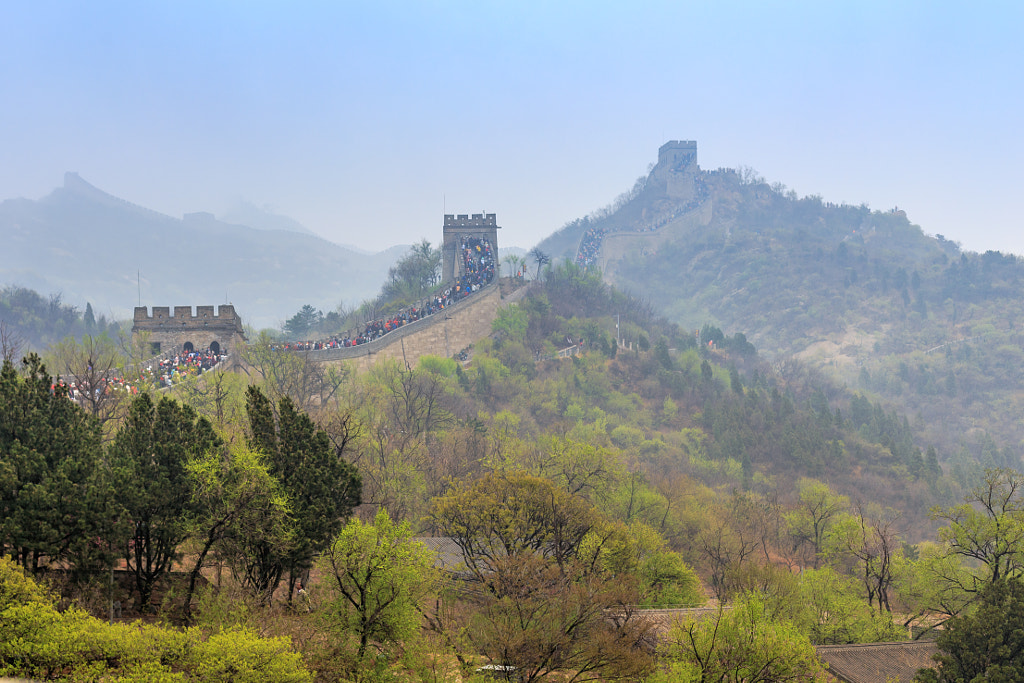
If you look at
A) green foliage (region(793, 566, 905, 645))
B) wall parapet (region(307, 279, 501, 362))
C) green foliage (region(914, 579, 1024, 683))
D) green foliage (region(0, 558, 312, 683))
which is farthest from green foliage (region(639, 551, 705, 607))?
wall parapet (region(307, 279, 501, 362))

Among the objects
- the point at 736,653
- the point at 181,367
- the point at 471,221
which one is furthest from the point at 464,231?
the point at 736,653

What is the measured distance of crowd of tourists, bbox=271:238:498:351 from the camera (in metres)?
65.1

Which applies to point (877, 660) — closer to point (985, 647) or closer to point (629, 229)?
point (985, 647)

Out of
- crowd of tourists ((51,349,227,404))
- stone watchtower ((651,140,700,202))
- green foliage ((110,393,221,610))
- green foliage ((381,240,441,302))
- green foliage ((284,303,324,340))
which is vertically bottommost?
green foliage ((110,393,221,610))

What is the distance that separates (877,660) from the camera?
33.9 metres

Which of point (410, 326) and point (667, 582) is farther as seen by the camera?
point (410, 326)

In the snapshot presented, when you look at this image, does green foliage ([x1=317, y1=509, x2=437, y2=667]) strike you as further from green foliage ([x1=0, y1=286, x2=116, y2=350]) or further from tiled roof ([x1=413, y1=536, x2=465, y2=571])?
green foliage ([x1=0, y1=286, x2=116, y2=350])

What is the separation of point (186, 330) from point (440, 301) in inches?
916

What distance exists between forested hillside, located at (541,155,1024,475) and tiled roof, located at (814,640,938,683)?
106m

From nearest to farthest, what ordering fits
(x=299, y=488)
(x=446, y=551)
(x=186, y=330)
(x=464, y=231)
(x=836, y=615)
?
(x=299, y=488) → (x=446, y=551) → (x=836, y=615) → (x=186, y=330) → (x=464, y=231)

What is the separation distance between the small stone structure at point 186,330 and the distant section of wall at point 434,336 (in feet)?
20.7

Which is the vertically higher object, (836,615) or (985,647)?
(985,647)

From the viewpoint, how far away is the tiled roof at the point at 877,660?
3242 cm

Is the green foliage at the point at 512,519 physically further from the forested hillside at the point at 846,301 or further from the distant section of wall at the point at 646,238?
the distant section of wall at the point at 646,238
